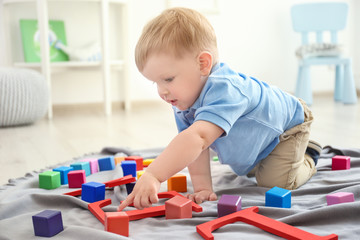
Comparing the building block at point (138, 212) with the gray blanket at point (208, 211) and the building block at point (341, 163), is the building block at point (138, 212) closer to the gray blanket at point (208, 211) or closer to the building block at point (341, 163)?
the gray blanket at point (208, 211)

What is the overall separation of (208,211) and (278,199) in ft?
0.50

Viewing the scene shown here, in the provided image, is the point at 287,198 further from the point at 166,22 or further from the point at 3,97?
the point at 3,97

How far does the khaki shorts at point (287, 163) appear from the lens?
1063 mm

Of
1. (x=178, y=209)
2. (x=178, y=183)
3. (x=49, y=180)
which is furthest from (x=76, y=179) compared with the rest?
(x=178, y=209)

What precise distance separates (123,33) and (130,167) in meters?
1.90

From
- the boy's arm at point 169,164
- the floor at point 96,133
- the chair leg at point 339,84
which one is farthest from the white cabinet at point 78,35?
the boy's arm at point 169,164

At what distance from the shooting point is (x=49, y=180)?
3.63 ft

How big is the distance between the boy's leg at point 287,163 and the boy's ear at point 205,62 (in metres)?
0.29

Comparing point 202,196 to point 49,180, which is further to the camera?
point 49,180

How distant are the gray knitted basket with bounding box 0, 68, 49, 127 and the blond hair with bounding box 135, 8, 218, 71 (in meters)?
1.61

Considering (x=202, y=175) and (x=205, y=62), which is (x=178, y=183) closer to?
(x=202, y=175)

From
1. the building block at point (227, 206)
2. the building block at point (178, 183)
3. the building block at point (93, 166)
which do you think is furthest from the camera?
the building block at point (93, 166)

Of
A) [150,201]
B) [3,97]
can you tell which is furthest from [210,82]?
[3,97]

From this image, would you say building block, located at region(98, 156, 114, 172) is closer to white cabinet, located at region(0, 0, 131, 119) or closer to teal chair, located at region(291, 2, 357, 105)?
white cabinet, located at region(0, 0, 131, 119)
